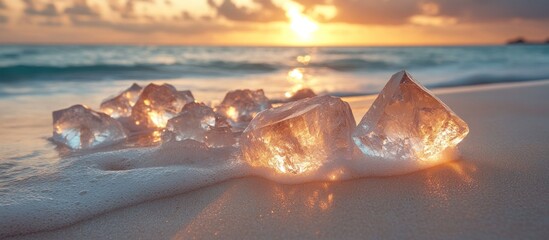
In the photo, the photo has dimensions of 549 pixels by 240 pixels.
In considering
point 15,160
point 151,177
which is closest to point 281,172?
point 151,177

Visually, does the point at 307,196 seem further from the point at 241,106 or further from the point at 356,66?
the point at 356,66

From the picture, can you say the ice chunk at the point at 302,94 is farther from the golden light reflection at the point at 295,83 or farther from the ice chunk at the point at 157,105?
the ice chunk at the point at 157,105

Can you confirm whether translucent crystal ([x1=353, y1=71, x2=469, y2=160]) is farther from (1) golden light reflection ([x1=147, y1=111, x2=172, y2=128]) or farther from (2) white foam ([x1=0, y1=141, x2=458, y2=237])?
(1) golden light reflection ([x1=147, y1=111, x2=172, y2=128])

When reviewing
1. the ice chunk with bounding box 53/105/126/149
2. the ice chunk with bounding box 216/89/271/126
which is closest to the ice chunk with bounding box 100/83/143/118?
the ice chunk with bounding box 53/105/126/149

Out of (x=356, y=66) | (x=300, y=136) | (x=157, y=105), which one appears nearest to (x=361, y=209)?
(x=300, y=136)

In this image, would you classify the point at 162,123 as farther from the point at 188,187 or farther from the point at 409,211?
the point at 409,211

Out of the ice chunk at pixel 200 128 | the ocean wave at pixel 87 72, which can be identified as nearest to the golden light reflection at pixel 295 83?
the ice chunk at pixel 200 128

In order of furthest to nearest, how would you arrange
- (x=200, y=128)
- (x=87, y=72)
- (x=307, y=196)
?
(x=87, y=72) < (x=200, y=128) < (x=307, y=196)
